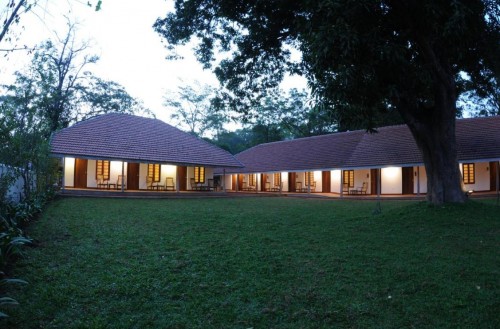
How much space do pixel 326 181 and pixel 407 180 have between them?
622cm

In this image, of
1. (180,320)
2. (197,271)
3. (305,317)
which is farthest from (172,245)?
(305,317)

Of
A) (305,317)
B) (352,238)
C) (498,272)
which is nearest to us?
(305,317)

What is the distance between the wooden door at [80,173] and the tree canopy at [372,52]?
39.1ft

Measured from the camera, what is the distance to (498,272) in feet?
20.8

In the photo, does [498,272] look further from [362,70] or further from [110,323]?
[110,323]

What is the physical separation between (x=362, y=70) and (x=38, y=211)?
9950mm

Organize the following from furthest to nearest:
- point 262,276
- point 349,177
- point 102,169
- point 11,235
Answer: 1. point 349,177
2. point 102,169
3. point 11,235
4. point 262,276

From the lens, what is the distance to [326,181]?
29.1 meters

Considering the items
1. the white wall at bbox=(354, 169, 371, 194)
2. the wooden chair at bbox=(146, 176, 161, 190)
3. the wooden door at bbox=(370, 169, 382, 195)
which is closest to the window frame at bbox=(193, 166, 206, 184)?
the wooden chair at bbox=(146, 176, 161, 190)

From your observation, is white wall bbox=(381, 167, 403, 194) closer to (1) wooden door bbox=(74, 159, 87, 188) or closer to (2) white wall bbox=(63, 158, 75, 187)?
(1) wooden door bbox=(74, 159, 87, 188)

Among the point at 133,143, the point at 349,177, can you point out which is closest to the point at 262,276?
the point at 133,143

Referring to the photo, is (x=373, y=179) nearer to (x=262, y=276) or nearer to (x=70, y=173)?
(x=70, y=173)

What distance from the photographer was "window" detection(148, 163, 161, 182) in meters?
24.7

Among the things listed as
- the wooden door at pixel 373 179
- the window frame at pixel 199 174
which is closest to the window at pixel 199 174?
the window frame at pixel 199 174
